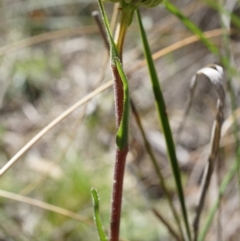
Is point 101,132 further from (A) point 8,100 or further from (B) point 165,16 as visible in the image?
(B) point 165,16

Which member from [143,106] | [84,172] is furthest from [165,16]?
[84,172]

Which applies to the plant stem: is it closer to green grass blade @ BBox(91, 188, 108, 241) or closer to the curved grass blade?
green grass blade @ BBox(91, 188, 108, 241)

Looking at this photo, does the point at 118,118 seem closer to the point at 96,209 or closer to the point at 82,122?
the point at 96,209

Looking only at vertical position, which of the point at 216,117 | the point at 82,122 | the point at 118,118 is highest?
the point at 118,118

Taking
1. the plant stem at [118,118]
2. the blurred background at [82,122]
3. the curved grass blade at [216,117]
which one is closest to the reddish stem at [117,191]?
the plant stem at [118,118]

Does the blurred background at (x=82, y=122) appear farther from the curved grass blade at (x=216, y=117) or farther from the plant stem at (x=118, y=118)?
the plant stem at (x=118, y=118)

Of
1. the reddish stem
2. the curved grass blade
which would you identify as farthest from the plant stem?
the curved grass blade

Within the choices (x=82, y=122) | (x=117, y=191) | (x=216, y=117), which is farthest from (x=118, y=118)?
(x=82, y=122)

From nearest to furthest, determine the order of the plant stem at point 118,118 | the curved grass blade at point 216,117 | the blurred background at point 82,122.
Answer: the plant stem at point 118,118
the curved grass blade at point 216,117
the blurred background at point 82,122
